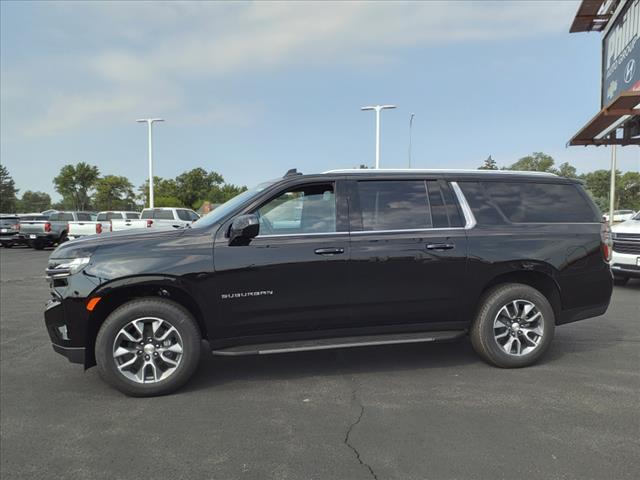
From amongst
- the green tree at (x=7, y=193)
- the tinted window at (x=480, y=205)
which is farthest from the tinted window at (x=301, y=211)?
the green tree at (x=7, y=193)

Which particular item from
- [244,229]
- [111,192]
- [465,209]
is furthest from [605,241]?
[111,192]

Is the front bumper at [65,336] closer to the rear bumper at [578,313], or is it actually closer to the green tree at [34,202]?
the rear bumper at [578,313]

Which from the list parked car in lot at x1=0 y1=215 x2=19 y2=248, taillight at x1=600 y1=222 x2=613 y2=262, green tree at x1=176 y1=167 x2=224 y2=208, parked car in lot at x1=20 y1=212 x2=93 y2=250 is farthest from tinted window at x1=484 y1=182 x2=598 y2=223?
green tree at x1=176 y1=167 x2=224 y2=208

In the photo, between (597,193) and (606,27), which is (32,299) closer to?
(606,27)

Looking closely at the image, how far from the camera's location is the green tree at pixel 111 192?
72.4 meters

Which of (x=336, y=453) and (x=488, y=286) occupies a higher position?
(x=488, y=286)

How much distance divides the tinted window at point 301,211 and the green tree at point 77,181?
74635mm

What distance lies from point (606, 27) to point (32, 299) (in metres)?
17.8

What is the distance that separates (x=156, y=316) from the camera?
3.81 meters

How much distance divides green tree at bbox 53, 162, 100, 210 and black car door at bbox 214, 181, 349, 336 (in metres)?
74.8

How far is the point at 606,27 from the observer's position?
15.4 meters

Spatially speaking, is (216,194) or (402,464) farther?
(216,194)

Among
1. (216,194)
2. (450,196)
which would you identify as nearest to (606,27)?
(450,196)

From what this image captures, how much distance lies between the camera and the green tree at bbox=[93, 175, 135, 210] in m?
72.4
